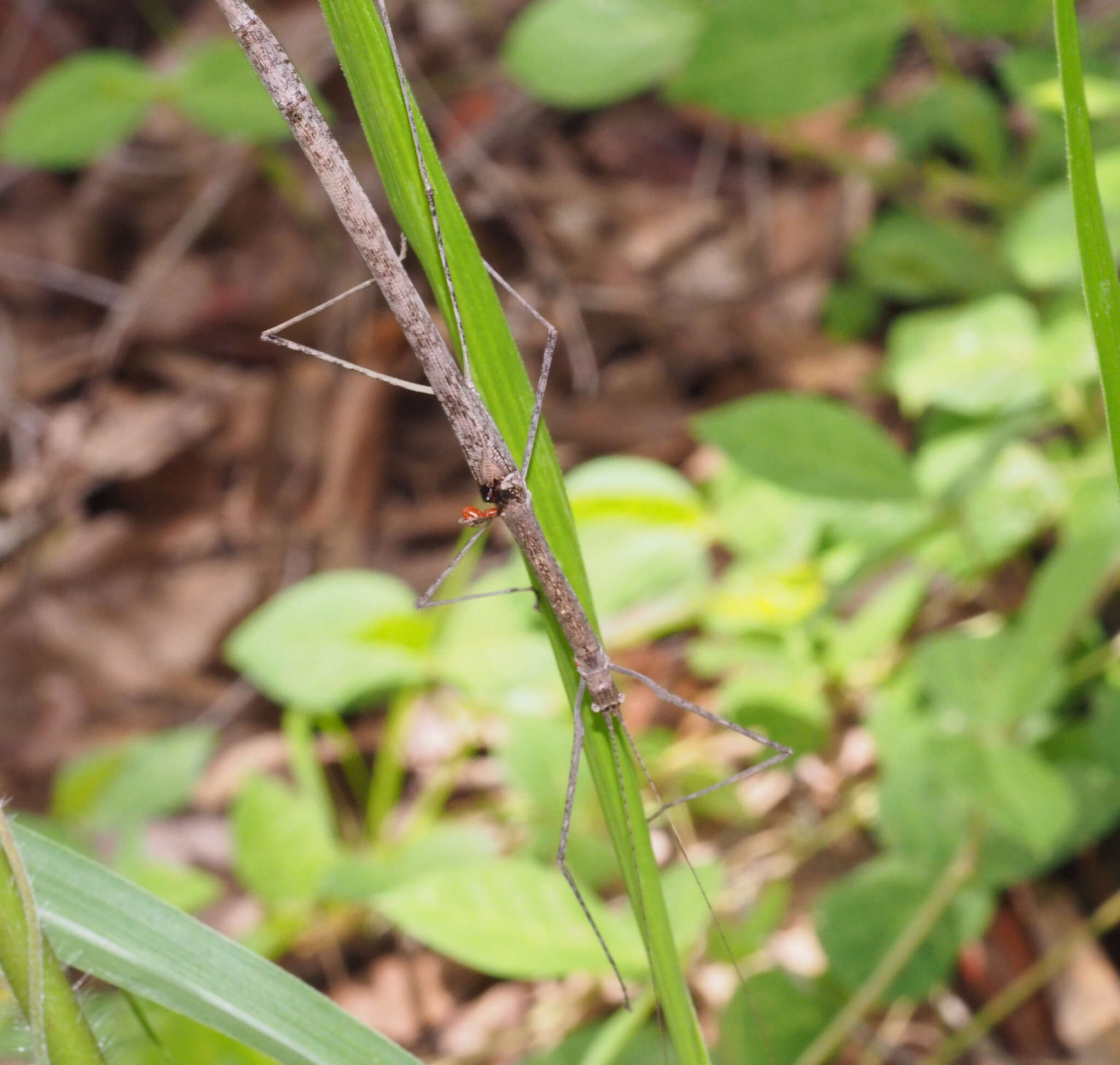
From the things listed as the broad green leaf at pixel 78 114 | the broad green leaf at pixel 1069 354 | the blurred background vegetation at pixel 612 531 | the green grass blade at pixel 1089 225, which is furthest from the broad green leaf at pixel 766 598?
the broad green leaf at pixel 78 114

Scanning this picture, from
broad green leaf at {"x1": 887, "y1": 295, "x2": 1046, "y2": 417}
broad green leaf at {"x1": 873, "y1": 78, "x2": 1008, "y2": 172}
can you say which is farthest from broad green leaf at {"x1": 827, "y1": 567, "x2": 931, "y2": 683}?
broad green leaf at {"x1": 873, "y1": 78, "x2": 1008, "y2": 172}

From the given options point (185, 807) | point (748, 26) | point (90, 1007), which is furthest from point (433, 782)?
point (748, 26)

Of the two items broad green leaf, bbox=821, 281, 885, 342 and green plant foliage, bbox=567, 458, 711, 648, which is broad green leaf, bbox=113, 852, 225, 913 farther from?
broad green leaf, bbox=821, 281, 885, 342

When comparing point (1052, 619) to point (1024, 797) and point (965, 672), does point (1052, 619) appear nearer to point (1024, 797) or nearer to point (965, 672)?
point (965, 672)

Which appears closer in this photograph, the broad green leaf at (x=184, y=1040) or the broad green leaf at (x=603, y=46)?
the broad green leaf at (x=184, y=1040)

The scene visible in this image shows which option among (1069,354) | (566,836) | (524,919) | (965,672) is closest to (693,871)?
(566,836)

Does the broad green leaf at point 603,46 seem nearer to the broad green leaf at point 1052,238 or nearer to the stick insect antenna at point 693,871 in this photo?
the broad green leaf at point 1052,238
